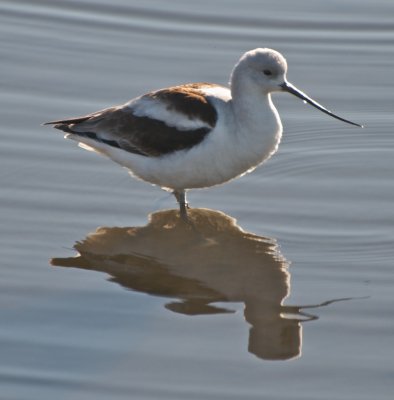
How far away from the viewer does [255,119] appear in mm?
6879

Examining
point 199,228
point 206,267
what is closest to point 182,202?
point 199,228

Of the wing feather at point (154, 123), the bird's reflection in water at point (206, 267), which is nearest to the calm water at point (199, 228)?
the bird's reflection in water at point (206, 267)

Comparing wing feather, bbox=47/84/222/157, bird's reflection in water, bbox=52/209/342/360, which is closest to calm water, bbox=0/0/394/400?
bird's reflection in water, bbox=52/209/342/360

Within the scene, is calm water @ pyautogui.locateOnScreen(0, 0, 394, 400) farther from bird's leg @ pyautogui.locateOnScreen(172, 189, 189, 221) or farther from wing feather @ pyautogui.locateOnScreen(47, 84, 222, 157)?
wing feather @ pyautogui.locateOnScreen(47, 84, 222, 157)

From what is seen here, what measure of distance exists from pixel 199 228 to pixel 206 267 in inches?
21.8

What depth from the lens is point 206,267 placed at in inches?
256

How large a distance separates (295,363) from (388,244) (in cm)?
137

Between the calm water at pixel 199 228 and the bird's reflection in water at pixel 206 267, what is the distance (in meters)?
0.01

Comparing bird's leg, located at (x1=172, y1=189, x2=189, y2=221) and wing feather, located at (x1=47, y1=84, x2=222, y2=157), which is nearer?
wing feather, located at (x1=47, y1=84, x2=222, y2=157)

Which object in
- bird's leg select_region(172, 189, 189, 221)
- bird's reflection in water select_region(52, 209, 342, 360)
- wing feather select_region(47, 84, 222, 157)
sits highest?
wing feather select_region(47, 84, 222, 157)

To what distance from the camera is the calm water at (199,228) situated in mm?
5406

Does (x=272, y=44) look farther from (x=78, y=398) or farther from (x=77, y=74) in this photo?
(x=78, y=398)

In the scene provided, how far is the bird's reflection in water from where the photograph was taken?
5883 mm

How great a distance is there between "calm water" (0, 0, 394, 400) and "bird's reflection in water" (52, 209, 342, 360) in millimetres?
13
